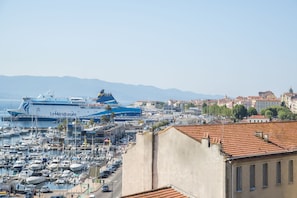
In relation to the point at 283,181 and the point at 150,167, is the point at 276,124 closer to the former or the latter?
the point at 283,181

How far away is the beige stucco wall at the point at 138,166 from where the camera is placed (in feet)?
48.1

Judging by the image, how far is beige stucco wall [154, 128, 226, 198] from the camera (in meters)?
12.7

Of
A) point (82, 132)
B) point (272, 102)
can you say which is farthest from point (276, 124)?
point (272, 102)

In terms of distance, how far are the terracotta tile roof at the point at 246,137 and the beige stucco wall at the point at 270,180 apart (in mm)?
223

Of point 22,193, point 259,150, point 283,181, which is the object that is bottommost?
point 22,193

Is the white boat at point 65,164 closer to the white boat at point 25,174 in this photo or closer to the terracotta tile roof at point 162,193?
the white boat at point 25,174

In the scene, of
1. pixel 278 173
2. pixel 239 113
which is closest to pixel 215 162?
pixel 278 173

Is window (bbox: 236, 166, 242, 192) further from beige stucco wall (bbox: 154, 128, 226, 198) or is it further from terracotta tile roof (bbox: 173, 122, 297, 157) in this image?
beige stucco wall (bbox: 154, 128, 226, 198)

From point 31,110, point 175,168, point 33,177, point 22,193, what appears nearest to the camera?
point 175,168

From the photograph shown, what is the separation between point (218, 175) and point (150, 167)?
105 inches

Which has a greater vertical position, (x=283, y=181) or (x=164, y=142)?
(x=164, y=142)

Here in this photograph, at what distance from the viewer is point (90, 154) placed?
6794 cm

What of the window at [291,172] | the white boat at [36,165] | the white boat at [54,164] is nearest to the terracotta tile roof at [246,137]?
the window at [291,172]

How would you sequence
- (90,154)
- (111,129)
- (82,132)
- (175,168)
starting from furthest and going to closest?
1. (111,129)
2. (82,132)
3. (90,154)
4. (175,168)
